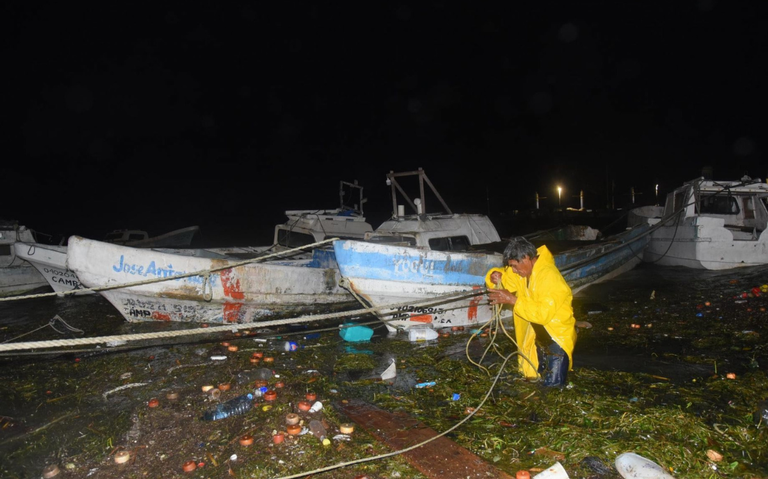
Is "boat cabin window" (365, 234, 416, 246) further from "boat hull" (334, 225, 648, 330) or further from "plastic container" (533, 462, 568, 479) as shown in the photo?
"plastic container" (533, 462, 568, 479)

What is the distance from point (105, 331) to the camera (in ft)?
25.4

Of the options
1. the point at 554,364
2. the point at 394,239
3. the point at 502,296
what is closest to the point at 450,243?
the point at 394,239

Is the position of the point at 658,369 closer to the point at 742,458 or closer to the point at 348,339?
the point at 742,458

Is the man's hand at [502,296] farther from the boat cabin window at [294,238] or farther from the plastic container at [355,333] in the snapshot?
the boat cabin window at [294,238]

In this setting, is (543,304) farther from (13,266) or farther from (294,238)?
(13,266)

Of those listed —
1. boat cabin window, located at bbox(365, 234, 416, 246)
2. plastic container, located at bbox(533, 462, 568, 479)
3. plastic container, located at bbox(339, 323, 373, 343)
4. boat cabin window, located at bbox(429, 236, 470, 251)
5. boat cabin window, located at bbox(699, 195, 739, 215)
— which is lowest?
plastic container, located at bbox(533, 462, 568, 479)

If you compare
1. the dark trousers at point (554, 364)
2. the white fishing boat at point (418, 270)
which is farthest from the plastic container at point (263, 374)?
the dark trousers at point (554, 364)

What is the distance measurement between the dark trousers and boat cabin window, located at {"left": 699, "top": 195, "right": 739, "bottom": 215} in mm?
11536

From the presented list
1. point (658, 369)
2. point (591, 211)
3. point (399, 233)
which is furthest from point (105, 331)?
point (591, 211)

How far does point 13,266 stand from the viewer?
1212cm

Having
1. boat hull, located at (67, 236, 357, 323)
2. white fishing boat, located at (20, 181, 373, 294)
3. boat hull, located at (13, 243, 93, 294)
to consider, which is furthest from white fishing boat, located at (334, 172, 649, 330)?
boat hull, located at (13, 243, 93, 294)

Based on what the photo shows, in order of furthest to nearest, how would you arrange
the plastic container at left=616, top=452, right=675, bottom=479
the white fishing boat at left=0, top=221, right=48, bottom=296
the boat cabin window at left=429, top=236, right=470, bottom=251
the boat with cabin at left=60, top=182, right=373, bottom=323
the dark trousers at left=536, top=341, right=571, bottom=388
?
the white fishing boat at left=0, top=221, right=48, bottom=296 → the boat cabin window at left=429, top=236, right=470, bottom=251 → the boat with cabin at left=60, top=182, right=373, bottom=323 → the dark trousers at left=536, top=341, right=571, bottom=388 → the plastic container at left=616, top=452, right=675, bottom=479

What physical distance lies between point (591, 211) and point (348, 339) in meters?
27.0

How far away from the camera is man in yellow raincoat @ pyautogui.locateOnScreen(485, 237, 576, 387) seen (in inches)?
160
